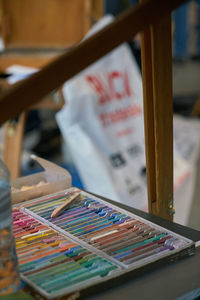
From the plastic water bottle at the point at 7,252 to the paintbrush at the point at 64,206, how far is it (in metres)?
0.19

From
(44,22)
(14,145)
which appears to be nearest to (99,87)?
(14,145)

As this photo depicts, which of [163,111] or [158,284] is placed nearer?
[158,284]

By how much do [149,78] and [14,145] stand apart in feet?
6.28

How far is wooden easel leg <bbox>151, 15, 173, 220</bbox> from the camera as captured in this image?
0.80 m

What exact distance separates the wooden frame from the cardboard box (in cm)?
17

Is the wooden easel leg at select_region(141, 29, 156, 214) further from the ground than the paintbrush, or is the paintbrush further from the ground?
the wooden easel leg at select_region(141, 29, 156, 214)

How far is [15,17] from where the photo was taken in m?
3.88

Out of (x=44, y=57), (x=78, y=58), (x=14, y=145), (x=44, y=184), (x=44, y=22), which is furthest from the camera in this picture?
(x=44, y=22)

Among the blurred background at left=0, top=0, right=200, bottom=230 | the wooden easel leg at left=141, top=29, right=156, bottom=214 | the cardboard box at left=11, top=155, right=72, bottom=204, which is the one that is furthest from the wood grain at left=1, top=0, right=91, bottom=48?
the wooden easel leg at left=141, top=29, right=156, bottom=214

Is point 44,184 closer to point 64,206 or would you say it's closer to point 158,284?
point 64,206

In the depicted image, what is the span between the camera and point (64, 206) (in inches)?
34.4

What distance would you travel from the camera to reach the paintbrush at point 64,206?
33.7 inches

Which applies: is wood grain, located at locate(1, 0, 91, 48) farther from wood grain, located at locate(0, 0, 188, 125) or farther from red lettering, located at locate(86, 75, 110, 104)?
wood grain, located at locate(0, 0, 188, 125)

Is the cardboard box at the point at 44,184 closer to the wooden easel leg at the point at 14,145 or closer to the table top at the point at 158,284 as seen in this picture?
the table top at the point at 158,284
